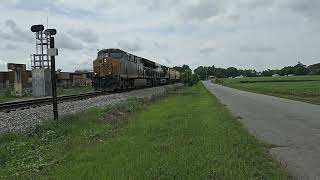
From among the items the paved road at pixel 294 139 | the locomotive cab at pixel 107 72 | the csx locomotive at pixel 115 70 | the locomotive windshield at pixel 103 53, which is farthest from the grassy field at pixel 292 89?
the locomotive windshield at pixel 103 53

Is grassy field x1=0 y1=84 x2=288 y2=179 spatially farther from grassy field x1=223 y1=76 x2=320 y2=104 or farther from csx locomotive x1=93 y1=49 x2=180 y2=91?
csx locomotive x1=93 y1=49 x2=180 y2=91

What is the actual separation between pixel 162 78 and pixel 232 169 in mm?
73799

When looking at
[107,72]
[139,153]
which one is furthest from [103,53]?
[139,153]

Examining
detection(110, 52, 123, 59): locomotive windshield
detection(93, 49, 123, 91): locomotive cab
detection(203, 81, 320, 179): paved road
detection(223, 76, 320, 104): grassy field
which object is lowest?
detection(223, 76, 320, 104): grassy field

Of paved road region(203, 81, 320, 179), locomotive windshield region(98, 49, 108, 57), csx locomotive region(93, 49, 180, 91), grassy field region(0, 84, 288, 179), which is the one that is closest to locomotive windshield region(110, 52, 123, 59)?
csx locomotive region(93, 49, 180, 91)

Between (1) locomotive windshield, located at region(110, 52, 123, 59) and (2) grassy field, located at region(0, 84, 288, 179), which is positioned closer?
(2) grassy field, located at region(0, 84, 288, 179)

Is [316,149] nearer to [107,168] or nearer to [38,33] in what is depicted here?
[107,168]

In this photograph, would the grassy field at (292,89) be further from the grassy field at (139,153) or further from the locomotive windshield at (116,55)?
the grassy field at (139,153)

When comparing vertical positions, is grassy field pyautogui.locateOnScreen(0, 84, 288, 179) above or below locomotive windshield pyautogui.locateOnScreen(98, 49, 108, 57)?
below

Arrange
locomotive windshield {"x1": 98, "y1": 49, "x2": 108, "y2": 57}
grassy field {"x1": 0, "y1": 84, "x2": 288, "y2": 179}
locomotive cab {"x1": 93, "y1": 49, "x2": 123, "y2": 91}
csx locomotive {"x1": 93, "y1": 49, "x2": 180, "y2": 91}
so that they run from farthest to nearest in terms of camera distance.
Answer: locomotive windshield {"x1": 98, "y1": 49, "x2": 108, "y2": 57} → csx locomotive {"x1": 93, "y1": 49, "x2": 180, "y2": 91} → locomotive cab {"x1": 93, "y1": 49, "x2": 123, "y2": 91} → grassy field {"x1": 0, "y1": 84, "x2": 288, "y2": 179}

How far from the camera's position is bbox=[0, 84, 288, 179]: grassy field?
848cm

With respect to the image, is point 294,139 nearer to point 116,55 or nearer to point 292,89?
point 116,55

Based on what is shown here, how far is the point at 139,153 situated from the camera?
1058 centimetres

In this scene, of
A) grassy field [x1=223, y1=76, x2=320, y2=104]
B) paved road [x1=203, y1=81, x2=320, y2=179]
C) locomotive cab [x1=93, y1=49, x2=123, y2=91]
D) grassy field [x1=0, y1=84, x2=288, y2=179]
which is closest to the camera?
grassy field [x1=0, y1=84, x2=288, y2=179]
